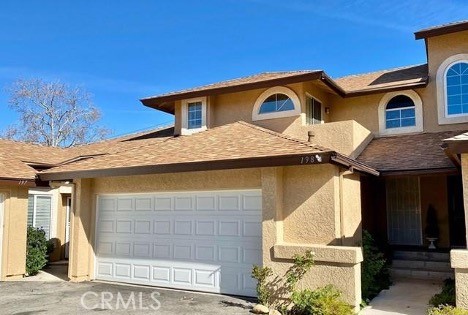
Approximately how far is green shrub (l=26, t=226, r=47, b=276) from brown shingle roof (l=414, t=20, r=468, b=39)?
52.8 ft

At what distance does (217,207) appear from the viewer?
38.1ft

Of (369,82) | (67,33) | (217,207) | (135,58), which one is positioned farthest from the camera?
(135,58)

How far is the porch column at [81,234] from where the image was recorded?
13.3 metres

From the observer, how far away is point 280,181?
1051 centimetres

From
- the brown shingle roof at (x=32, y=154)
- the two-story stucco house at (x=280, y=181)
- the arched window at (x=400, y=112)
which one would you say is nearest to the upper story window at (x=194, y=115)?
the two-story stucco house at (x=280, y=181)

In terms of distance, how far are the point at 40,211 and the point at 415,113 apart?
15.1 m

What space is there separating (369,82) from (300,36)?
588cm

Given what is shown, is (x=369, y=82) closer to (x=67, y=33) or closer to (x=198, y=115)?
(x=198, y=115)

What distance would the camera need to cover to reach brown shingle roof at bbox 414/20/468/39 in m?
15.3

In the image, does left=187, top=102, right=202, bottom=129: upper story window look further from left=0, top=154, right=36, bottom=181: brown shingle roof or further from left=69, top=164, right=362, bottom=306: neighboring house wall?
left=69, top=164, right=362, bottom=306: neighboring house wall

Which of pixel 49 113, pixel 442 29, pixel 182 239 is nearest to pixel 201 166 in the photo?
pixel 182 239

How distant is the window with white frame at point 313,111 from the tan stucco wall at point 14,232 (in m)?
10.6

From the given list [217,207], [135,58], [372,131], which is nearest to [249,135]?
[217,207]

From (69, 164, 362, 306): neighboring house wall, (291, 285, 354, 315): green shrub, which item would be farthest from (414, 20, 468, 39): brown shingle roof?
(291, 285, 354, 315): green shrub
